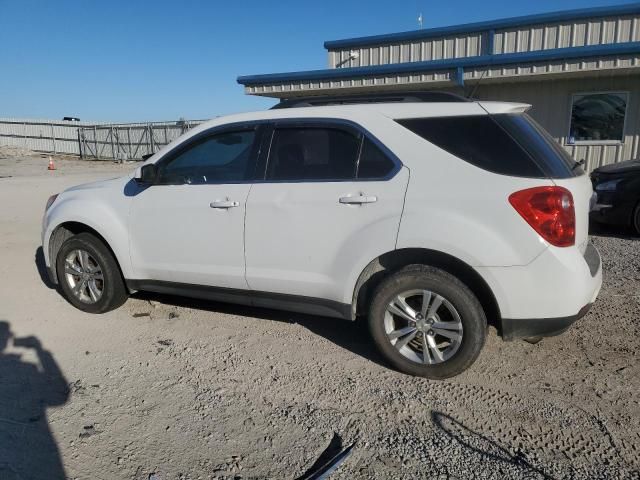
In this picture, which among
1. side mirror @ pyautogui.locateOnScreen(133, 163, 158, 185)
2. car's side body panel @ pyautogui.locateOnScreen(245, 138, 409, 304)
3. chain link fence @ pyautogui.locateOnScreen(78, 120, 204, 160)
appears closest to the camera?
car's side body panel @ pyautogui.locateOnScreen(245, 138, 409, 304)

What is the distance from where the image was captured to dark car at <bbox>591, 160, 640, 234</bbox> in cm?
734

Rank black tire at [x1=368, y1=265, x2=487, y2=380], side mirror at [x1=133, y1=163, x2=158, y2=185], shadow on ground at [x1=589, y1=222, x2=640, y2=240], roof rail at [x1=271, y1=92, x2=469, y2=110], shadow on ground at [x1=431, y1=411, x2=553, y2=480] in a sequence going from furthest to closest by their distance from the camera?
shadow on ground at [x1=589, y1=222, x2=640, y2=240], side mirror at [x1=133, y1=163, x2=158, y2=185], roof rail at [x1=271, y1=92, x2=469, y2=110], black tire at [x1=368, y1=265, x2=487, y2=380], shadow on ground at [x1=431, y1=411, x2=553, y2=480]

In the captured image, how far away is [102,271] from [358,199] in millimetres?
2581

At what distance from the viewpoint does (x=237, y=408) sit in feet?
10.2

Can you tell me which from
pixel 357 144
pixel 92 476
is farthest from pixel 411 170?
pixel 92 476

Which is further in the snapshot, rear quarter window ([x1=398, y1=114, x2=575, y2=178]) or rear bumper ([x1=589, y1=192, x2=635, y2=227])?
rear bumper ([x1=589, y1=192, x2=635, y2=227])

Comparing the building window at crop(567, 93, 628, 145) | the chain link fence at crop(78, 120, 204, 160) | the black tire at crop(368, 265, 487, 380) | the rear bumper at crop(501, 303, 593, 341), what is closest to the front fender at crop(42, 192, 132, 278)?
the black tire at crop(368, 265, 487, 380)

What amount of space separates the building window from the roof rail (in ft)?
31.4

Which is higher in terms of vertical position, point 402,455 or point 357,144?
point 357,144

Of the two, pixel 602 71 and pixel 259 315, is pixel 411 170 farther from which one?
pixel 602 71

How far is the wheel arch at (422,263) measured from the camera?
127 inches

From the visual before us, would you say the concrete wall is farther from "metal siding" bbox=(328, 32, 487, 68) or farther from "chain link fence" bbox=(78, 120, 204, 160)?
"chain link fence" bbox=(78, 120, 204, 160)

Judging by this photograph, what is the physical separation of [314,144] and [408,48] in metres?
12.8

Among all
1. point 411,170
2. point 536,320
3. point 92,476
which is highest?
point 411,170
